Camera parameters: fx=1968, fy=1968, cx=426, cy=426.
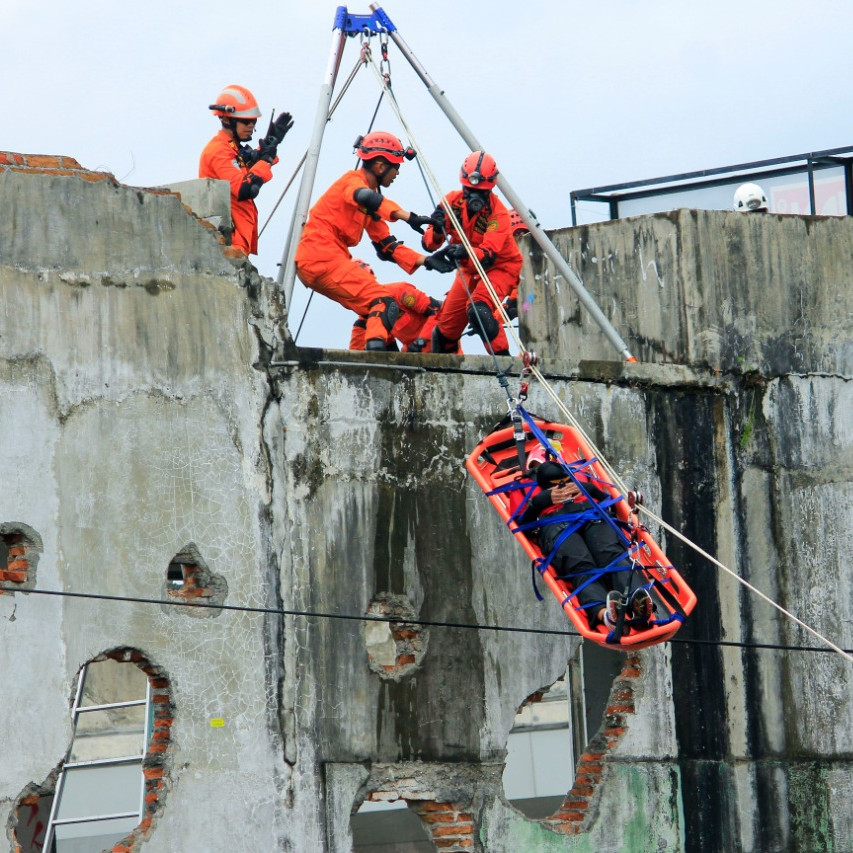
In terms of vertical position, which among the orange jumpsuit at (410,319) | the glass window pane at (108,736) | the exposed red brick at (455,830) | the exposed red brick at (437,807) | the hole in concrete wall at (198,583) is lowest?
the exposed red brick at (455,830)

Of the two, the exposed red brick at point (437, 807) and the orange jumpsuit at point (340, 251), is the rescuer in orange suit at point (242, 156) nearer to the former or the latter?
the orange jumpsuit at point (340, 251)

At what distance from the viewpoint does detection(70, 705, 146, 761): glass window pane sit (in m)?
23.7

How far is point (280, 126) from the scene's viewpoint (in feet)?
51.2

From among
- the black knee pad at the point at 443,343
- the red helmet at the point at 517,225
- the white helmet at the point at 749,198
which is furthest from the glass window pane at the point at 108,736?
the white helmet at the point at 749,198

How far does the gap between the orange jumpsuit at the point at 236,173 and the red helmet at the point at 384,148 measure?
0.80 meters

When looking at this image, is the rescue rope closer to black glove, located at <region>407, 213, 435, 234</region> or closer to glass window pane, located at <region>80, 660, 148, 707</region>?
black glove, located at <region>407, 213, 435, 234</region>

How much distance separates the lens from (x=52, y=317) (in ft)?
41.6

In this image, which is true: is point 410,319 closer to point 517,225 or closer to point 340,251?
point 517,225

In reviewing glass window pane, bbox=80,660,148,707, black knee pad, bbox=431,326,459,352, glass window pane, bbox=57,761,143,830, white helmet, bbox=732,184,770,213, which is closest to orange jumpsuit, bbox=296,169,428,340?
black knee pad, bbox=431,326,459,352

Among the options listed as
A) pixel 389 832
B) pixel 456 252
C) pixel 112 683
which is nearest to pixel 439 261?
pixel 456 252

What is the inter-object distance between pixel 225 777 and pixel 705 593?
167 inches

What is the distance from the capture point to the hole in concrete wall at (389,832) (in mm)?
24938

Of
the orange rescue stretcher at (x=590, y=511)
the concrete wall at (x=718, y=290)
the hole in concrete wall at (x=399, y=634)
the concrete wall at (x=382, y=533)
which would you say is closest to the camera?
the orange rescue stretcher at (x=590, y=511)

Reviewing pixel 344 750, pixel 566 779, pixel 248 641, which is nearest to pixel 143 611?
pixel 248 641
